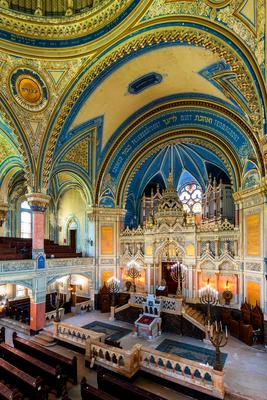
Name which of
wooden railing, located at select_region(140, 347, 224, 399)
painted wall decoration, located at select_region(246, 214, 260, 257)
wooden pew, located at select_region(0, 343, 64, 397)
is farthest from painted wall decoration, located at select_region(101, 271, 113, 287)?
painted wall decoration, located at select_region(246, 214, 260, 257)

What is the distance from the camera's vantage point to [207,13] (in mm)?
7500

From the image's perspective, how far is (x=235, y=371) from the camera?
8609mm

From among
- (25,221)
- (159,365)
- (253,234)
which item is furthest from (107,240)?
(159,365)

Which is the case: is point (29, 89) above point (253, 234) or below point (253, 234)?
above

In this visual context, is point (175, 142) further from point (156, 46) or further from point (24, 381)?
point (24, 381)

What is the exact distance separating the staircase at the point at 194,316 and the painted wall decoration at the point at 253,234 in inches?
161

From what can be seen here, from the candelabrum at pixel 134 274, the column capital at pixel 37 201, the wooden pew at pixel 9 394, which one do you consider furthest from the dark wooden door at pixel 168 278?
the wooden pew at pixel 9 394

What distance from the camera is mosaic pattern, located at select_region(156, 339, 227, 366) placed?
9500 mm

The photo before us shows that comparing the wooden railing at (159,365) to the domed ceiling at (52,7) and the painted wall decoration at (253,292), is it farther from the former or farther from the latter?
the domed ceiling at (52,7)

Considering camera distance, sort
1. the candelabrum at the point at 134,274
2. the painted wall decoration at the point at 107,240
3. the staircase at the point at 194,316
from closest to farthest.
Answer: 1. the staircase at the point at 194,316
2. the candelabrum at the point at 134,274
3. the painted wall decoration at the point at 107,240

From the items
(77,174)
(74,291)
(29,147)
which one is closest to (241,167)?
(77,174)

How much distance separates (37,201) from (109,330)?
745cm

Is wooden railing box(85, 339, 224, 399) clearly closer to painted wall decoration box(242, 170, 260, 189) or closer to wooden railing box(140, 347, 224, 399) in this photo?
wooden railing box(140, 347, 224, 399)

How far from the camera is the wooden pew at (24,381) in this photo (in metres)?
6.70
